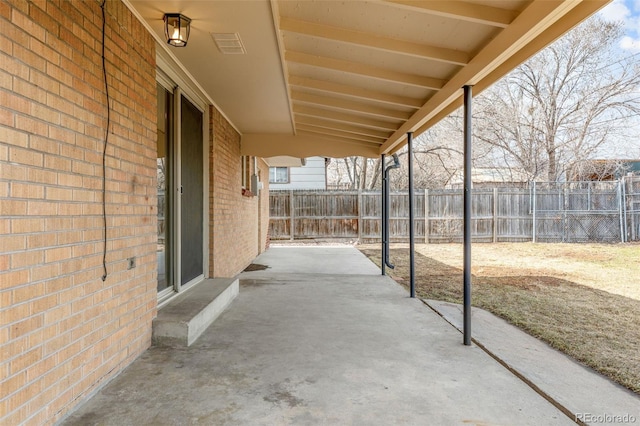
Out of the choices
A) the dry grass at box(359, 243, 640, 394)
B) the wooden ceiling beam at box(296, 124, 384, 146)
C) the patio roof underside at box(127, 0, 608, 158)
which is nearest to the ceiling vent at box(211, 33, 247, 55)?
the patio roof underside at box(127, 0, 608, 158)

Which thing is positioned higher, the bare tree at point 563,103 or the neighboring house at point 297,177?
the bare tree at point 563,103

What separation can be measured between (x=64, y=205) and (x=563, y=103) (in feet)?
54.1

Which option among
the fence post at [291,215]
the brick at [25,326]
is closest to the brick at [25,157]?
the brick at [25,326]

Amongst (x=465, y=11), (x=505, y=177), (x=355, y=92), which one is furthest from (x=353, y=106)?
(x=505, y=177)

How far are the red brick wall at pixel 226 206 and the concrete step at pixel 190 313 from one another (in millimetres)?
940

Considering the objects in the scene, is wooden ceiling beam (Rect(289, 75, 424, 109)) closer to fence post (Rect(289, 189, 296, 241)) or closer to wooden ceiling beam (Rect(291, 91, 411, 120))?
wooden ceiling beam (Rect(291, 91, 411, 120))

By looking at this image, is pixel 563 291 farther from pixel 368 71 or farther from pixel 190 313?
pixel 190 313

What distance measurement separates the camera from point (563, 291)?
5633 millimetres

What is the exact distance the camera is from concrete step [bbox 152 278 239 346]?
3.12 metres

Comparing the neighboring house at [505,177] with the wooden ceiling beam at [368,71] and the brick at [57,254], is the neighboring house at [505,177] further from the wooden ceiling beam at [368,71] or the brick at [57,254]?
the brick at [57,254]

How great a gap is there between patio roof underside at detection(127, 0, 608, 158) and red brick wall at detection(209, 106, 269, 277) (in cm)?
55

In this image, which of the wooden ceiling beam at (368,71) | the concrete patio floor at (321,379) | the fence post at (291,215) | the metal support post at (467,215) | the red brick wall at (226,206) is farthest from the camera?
the fence post at (291,215)

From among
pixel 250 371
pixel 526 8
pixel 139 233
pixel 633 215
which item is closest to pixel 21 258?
pixel 139 233

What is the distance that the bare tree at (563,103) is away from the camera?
43.7ft
